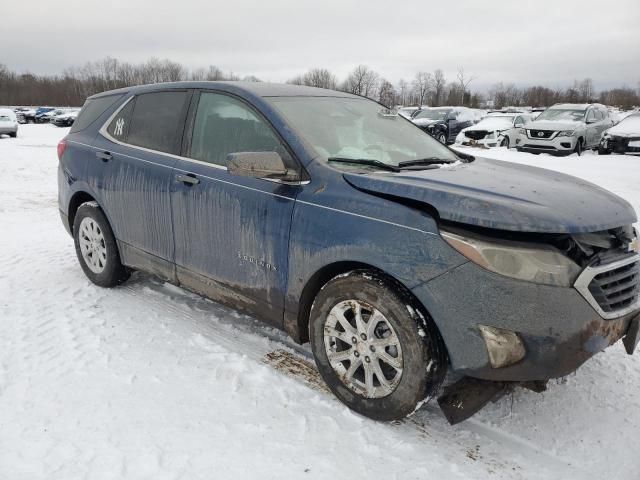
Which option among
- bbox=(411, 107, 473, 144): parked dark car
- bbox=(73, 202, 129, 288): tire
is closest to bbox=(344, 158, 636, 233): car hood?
bbox=(73, 202, 129, 288): tire

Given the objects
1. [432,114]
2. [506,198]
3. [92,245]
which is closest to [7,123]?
[432,114]

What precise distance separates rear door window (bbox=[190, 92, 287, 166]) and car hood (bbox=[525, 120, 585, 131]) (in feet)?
46.6

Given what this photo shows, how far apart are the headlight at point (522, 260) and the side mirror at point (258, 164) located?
1107 mm

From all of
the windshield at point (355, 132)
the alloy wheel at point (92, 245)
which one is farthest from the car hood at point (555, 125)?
the alloy wheel at point (92, 245)

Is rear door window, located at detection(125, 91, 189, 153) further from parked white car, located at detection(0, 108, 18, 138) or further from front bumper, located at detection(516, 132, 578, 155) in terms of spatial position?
parked white car, located at detection(0, 108, 18, 138)

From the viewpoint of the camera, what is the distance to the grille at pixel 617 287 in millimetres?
2250

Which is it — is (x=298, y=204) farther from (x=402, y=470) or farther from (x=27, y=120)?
(x=27, y=120)

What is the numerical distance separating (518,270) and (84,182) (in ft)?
12.0

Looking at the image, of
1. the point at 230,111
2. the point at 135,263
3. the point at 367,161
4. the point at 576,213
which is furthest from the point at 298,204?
the point at 135,263

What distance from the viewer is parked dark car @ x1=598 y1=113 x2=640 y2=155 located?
1509 centimetres

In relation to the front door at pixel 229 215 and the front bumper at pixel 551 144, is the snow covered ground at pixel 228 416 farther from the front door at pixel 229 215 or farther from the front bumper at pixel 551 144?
the front bumper at pixel 551 144

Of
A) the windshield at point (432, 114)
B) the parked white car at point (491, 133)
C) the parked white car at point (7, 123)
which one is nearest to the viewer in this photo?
the parked white car at point (491, 133)

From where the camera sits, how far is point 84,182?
170 inches

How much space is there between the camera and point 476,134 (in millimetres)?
19578
